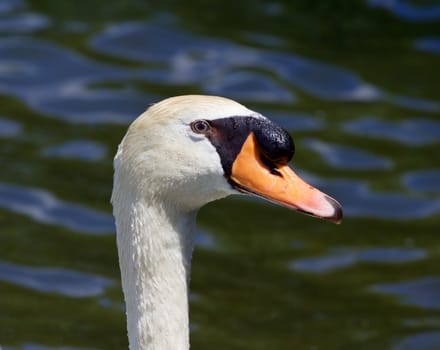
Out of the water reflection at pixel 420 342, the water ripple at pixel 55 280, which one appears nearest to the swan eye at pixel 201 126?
the water reflection at pixel 420 342

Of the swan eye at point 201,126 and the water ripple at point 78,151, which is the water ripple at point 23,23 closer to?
the water ripple at point 78,151

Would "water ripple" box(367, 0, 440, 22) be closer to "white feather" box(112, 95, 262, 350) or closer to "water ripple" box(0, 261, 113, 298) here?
"water ripple" box(0, 261, 113, 298)

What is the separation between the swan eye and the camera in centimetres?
518

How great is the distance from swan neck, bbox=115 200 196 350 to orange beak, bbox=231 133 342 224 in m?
0.27

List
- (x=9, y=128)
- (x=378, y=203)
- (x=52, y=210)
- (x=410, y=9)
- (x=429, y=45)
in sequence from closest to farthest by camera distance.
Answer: (x=52, y=210), (x=378, y=203), (x=9, y=128), (x=429, y=45), (x=410, y=9)

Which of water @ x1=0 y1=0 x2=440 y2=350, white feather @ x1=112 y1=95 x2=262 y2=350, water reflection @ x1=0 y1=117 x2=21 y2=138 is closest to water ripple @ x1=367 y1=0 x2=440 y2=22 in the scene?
water @ x1=0 y1=0 x2=440 y2=350

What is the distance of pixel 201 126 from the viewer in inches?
204

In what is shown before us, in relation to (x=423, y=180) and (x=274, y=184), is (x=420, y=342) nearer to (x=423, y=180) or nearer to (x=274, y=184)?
(x=423, y=180)

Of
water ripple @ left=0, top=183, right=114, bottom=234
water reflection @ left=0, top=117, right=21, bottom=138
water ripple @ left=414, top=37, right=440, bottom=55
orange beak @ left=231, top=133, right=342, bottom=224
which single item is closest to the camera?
orange beak @ left=231, top=133, right=342, bottom=224

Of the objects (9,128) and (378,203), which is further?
(9,128)

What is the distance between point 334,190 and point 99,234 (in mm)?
1980

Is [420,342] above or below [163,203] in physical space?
above

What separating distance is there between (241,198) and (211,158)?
5473 mm

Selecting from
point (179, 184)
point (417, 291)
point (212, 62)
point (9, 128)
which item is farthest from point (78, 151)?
point (179, 184)
